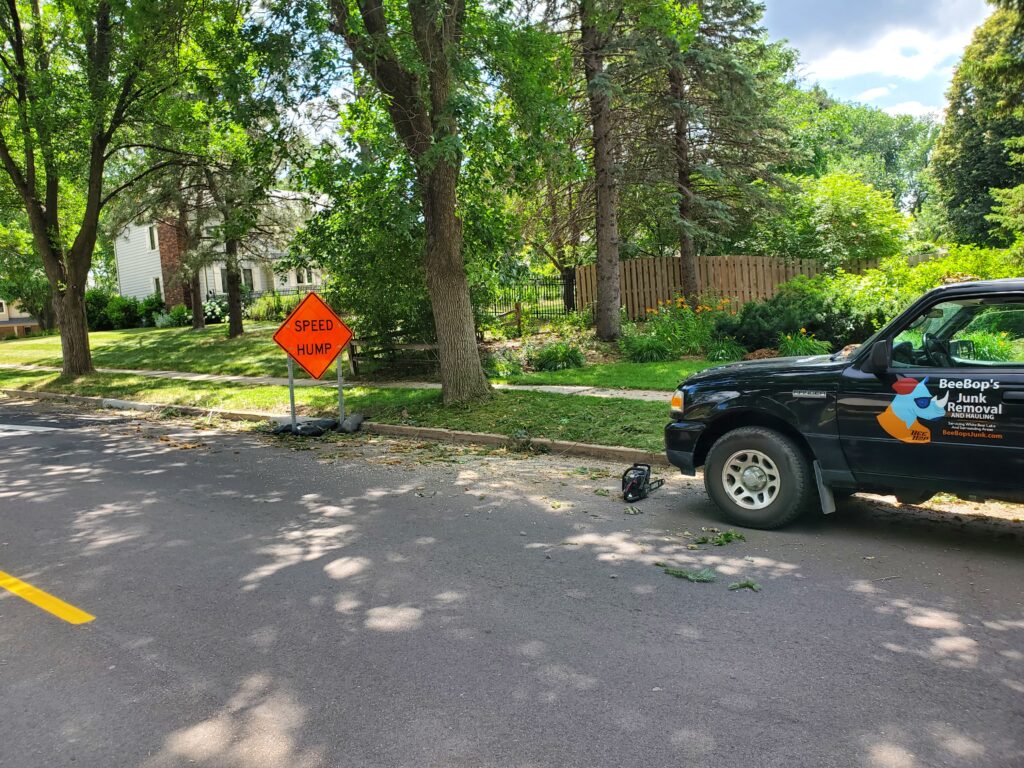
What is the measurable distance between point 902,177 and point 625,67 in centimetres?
9248

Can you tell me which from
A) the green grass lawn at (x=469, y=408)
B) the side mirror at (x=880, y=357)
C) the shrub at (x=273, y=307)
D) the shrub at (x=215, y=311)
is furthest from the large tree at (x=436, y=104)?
the shrub at (x=215, y=311)

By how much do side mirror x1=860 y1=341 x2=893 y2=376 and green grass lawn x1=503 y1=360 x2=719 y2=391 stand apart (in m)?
7.24

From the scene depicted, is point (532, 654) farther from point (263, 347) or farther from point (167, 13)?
point (263, 347)

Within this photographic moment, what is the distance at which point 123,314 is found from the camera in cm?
4019

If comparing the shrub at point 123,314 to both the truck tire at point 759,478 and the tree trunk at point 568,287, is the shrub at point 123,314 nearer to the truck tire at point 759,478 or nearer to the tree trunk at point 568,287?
the tree trunk at point 568,287

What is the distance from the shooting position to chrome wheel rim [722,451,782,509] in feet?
20.3

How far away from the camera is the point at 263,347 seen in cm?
2436

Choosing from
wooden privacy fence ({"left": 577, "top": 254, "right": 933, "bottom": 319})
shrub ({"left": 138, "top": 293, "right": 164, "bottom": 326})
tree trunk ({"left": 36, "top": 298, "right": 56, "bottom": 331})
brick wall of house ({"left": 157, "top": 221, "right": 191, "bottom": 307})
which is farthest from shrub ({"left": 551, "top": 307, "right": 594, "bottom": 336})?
tree trunk ({"left": 36, "top": 298, "right": 56, "bottom": 331})

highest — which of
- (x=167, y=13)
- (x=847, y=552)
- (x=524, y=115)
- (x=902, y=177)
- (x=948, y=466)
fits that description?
(x=902, y=177)

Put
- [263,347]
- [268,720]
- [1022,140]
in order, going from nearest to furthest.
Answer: [268,720] < [1022,140] < [263,347]

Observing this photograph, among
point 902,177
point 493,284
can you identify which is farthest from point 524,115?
point 902,177

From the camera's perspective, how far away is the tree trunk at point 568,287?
24.4 metres

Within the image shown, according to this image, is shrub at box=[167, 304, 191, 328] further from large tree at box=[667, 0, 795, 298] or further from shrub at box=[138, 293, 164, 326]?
large tree at box=[667, 0, 795, 298]

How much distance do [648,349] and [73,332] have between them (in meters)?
15.0
